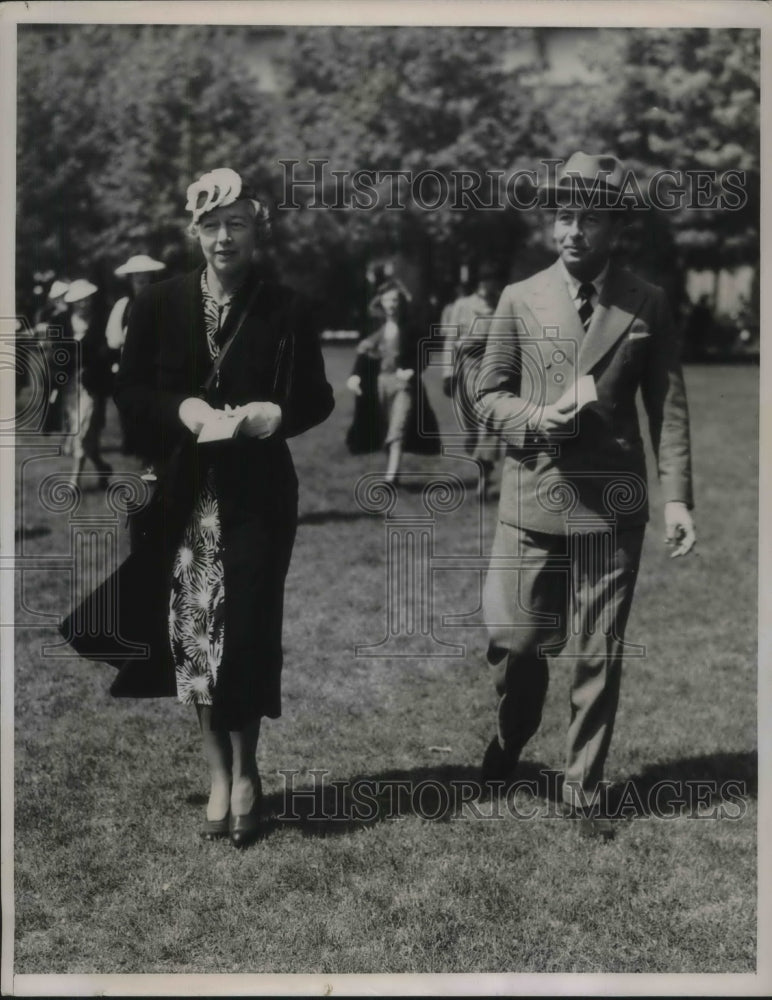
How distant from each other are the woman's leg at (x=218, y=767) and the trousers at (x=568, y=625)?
1045mm

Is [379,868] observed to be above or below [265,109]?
below

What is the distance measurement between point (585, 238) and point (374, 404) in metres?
6.46

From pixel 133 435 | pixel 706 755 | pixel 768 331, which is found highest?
pixel 768 331


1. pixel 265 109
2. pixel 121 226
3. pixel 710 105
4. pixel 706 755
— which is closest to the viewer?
pixel 706 755

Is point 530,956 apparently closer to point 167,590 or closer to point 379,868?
point 379,868

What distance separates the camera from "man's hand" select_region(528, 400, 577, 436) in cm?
455

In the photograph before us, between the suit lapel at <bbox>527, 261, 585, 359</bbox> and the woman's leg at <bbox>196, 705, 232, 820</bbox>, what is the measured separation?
6.08ft

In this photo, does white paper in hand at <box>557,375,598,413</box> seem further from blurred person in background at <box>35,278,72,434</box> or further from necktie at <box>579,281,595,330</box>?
blurred person in background at <box>35,278,72,434</box>

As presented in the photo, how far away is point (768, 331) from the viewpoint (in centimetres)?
448

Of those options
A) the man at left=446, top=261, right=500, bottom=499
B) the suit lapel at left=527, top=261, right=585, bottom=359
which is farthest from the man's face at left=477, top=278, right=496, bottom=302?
the suit lapel at left=527, top=261, right=585, bottom=359

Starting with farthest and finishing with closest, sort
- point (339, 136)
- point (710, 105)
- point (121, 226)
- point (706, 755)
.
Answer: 1. point (339, 136)
2. point (710, 105)
3. point (121, 226)
4. point (706, 755)

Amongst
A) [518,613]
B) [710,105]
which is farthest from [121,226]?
[518,613]

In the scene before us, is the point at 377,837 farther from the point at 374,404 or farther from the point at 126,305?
the point at 374,404

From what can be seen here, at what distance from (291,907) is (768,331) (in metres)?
2.53
